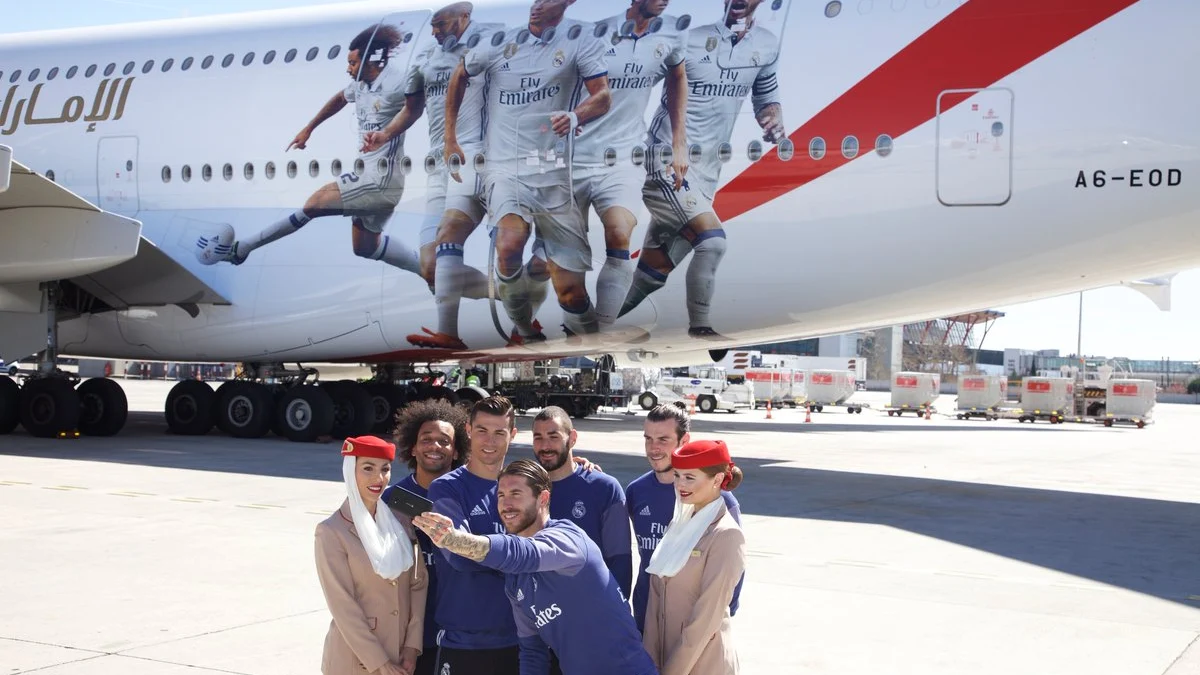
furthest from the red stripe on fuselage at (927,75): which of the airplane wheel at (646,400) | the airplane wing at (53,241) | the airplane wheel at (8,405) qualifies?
the airplane wheel at (646,400)

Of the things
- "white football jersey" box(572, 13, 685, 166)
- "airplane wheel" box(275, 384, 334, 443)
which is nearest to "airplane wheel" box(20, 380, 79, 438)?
"airplane wheel" box(275, 384, 334, 443)

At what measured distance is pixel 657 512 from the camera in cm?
525

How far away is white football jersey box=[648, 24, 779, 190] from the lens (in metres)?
13.9

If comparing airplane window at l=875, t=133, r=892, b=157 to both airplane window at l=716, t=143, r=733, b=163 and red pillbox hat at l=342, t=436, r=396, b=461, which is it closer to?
airplane window at l=716, t=143, r=733, b=163

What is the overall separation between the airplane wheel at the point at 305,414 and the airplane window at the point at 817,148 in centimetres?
856

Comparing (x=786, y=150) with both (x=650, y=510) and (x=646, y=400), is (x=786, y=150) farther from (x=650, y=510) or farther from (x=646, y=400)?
(x=646, y=400)

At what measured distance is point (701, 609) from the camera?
432 cm

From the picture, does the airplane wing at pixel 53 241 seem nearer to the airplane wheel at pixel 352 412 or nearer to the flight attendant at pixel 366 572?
the airplane wheel at pixel 352 412

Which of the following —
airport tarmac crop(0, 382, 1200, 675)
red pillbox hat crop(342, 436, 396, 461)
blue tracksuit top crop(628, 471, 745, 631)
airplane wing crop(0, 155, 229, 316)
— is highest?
airplane wing crop(0, 155, 229, 316)

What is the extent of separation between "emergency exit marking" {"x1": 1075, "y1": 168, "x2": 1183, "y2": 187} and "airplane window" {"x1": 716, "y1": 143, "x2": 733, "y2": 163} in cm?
377

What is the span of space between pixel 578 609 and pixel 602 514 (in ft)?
3.15

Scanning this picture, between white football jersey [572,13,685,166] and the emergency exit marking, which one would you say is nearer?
the emergency exit marking

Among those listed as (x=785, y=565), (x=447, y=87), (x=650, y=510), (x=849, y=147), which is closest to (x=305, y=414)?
(x=447, y=87)

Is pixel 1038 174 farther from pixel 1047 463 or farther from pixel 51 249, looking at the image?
pixel 51 249
